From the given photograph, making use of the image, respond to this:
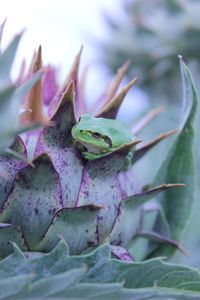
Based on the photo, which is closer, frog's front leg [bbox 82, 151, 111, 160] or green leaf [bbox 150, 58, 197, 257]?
frog's front leg [bbox 82, 151, 111, 160]

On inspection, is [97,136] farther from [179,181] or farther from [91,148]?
[179,181]

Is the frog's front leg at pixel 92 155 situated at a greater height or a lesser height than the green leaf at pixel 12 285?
greater

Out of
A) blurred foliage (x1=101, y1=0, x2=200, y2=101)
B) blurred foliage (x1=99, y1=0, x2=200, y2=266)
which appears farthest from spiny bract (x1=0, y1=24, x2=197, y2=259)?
blurred foliage (x1=101, y1=0, x2=200, y2=101)

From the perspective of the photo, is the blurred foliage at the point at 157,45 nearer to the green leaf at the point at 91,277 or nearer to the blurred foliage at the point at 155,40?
the blurred foliage at the point at 155,40

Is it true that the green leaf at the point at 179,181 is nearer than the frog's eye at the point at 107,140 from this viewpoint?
No

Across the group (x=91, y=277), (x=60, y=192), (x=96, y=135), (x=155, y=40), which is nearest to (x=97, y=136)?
(x=96, y=135)

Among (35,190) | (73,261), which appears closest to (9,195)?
(35,190)

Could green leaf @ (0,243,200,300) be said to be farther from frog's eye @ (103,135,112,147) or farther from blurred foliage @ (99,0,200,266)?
blurred foliage @ (99,0,200,266)

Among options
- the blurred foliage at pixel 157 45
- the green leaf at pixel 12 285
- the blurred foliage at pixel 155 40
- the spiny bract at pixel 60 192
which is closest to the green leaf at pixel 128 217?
the spiny bract at pixel 60 192

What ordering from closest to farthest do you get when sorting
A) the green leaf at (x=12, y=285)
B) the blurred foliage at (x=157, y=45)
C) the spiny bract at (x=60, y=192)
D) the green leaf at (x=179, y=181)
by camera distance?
the green leaf at (x=12, y=285) → the spiny bract at (x=60, y=192) → the green leaf at (x=179, y=181) → the blurred foliage at (x=157, y=45)
